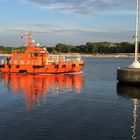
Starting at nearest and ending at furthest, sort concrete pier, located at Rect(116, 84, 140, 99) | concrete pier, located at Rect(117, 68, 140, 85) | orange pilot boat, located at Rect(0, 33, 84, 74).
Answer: concrete pier, located at Rect(116, 84, 140, 99) < concrete pier, located at Rect(117, 68, 140, 85) < orange pilot boat, located at Rect(0, 33, 84, 74)

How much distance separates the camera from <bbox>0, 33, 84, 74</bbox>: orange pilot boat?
2445 inches

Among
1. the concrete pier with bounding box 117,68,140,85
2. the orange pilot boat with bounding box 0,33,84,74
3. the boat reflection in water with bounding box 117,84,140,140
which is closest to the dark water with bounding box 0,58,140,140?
the boat reflection in water with bounding box 117,84,140,140

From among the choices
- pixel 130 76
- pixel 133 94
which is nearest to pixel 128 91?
pixel 133 94

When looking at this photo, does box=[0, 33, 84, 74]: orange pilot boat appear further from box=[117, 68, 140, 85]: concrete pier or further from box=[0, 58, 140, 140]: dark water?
box=[0, 58, 140, 140]: dark water

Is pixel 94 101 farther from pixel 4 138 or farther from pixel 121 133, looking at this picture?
pixel 4 138

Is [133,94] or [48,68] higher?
[48,68]

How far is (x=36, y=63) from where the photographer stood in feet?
205

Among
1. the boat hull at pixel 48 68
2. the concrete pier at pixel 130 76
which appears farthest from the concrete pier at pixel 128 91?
the boat hull at pixel 48 68

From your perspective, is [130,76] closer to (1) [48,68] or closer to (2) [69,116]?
(2) [69,116]

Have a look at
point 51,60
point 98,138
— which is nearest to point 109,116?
point 98,138

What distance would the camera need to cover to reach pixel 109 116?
25.2 meters

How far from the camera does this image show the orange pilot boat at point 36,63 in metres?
62.1

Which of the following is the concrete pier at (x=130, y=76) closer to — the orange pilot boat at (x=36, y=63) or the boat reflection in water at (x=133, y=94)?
the boat reflection in water at (x=133, y=94)

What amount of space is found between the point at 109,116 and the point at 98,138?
5.72 metres
